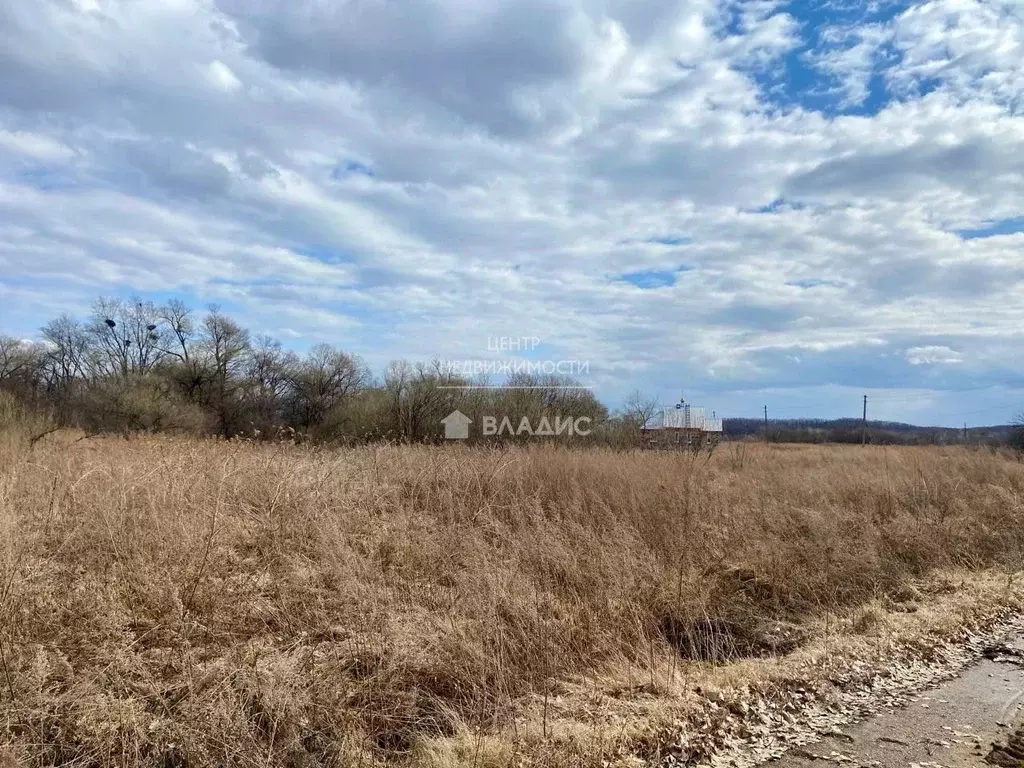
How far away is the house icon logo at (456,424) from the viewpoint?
30.9 meters

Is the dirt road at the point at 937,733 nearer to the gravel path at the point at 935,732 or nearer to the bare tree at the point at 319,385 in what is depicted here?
the gravel path at the point at 935,732

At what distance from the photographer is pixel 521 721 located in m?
3.66

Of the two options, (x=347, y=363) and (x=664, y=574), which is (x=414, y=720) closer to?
(x=664, y=574)

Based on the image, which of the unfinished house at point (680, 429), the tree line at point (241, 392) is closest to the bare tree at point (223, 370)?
the tree line at point (241, 392)

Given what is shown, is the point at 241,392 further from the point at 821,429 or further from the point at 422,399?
the point at 821,429

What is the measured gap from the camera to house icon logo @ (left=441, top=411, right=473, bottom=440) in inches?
1217

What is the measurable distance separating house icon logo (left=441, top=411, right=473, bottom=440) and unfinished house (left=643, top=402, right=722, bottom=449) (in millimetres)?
9385

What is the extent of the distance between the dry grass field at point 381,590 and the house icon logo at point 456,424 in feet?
65.6

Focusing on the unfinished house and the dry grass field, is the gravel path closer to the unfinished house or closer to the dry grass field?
the dry grass field

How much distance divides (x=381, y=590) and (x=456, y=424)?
26.0 meters

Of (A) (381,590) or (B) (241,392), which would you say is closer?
(A) (381,590)

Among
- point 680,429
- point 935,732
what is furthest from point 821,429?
point 935,732

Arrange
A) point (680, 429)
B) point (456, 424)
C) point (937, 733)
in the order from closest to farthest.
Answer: point (937, 733) → point (680, 429) → point (456, 424)

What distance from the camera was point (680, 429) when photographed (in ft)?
74.4
